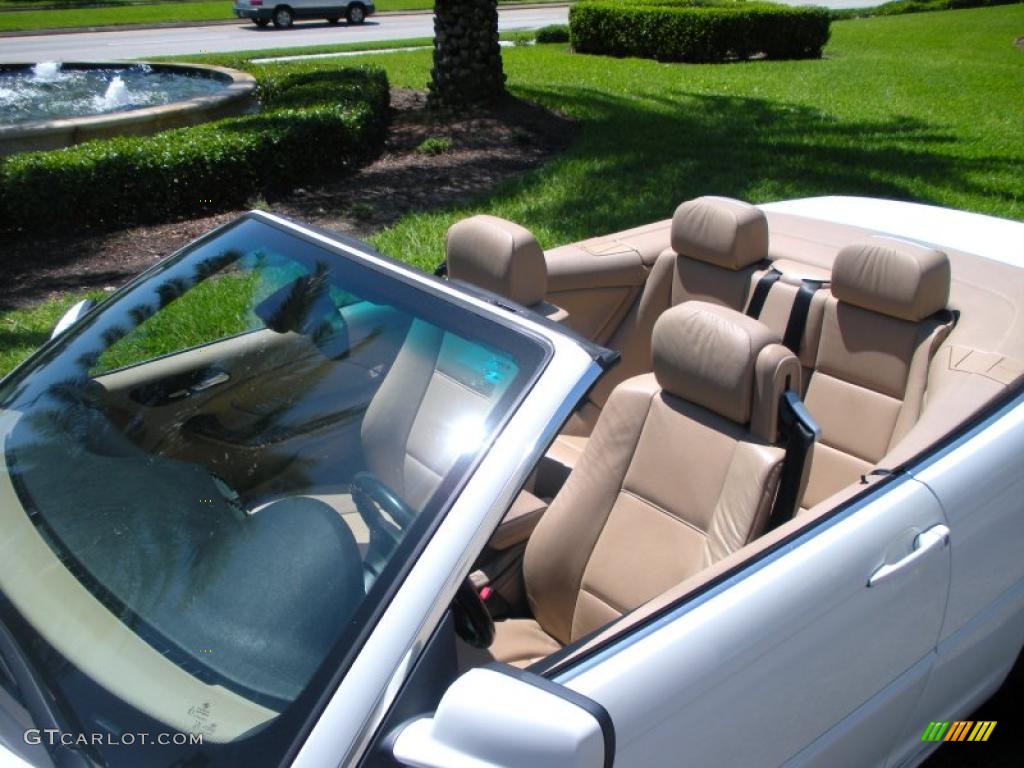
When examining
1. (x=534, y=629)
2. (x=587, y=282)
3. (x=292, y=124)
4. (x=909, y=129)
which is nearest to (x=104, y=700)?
(x=534, y=629)

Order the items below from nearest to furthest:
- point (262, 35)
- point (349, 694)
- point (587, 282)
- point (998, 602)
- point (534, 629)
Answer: point (349, 694)
point (998, 602)
point (534, 629)
point (587, 282)
point (262, 35)

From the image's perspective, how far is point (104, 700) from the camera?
66.5 inches

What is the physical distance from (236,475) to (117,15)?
100ft

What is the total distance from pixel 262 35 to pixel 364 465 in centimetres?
2536

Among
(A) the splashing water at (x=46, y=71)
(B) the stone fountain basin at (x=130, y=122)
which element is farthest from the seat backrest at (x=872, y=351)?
(A) the splashing water at (x=46, y=71)

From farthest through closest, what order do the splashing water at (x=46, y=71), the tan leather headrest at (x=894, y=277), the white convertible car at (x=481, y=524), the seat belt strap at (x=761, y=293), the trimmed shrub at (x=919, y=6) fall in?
the trimmed shrub at (x=919, y=6), the splashing water at (x=46, y=71), the seat belt strap at (x=761, y=293), the tan leather headrest at (x=894, y=277), the white convertible car at (x=481, y=524)

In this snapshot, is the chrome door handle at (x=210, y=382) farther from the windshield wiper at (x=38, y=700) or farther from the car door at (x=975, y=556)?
the car door at (x=975, y=556)

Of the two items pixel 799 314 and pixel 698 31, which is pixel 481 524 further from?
pixel 698 31

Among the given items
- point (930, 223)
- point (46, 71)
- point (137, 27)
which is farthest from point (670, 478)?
point (137, 27)

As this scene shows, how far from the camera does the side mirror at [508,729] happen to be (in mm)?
1562

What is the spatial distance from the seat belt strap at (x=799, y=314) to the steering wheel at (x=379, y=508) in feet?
6.50

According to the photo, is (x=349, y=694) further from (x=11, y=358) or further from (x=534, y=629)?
(x=11, y=358)

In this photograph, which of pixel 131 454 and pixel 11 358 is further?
pixel 11 358

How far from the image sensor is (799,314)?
3520mm
